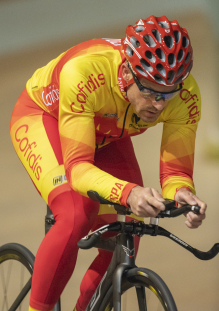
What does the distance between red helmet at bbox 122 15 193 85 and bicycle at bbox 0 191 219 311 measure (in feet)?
1.68

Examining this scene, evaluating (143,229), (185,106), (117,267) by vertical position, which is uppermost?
(185,106)

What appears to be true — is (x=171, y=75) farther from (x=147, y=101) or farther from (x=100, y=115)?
(x=100, y=115)

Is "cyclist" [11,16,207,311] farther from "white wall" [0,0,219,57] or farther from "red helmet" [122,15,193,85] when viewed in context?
"white wall" [0,0,219,57]

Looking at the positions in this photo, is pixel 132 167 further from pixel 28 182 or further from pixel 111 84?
pixel 28 182

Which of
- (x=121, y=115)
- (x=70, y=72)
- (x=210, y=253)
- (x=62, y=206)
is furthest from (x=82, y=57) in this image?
(x=210, y=253)

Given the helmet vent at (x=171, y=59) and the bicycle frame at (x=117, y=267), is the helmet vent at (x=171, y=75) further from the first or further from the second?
the bicycle frame at (x=117, y=267)

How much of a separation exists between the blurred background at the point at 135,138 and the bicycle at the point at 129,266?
4.04ft

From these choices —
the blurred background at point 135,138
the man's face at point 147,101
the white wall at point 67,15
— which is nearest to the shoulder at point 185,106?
the man's face at point 147,101

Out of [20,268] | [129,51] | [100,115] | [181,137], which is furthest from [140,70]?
[20,268]

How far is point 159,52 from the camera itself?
5.83 ft

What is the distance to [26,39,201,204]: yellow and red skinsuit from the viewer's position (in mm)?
1796

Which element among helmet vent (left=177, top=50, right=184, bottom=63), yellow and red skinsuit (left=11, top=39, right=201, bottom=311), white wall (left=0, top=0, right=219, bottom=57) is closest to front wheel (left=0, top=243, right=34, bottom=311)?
yellow and red skinsuit (left=11, top=39, right=201, bottom=311)

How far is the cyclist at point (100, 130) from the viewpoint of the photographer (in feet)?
5.75

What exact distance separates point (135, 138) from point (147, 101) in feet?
10.8
